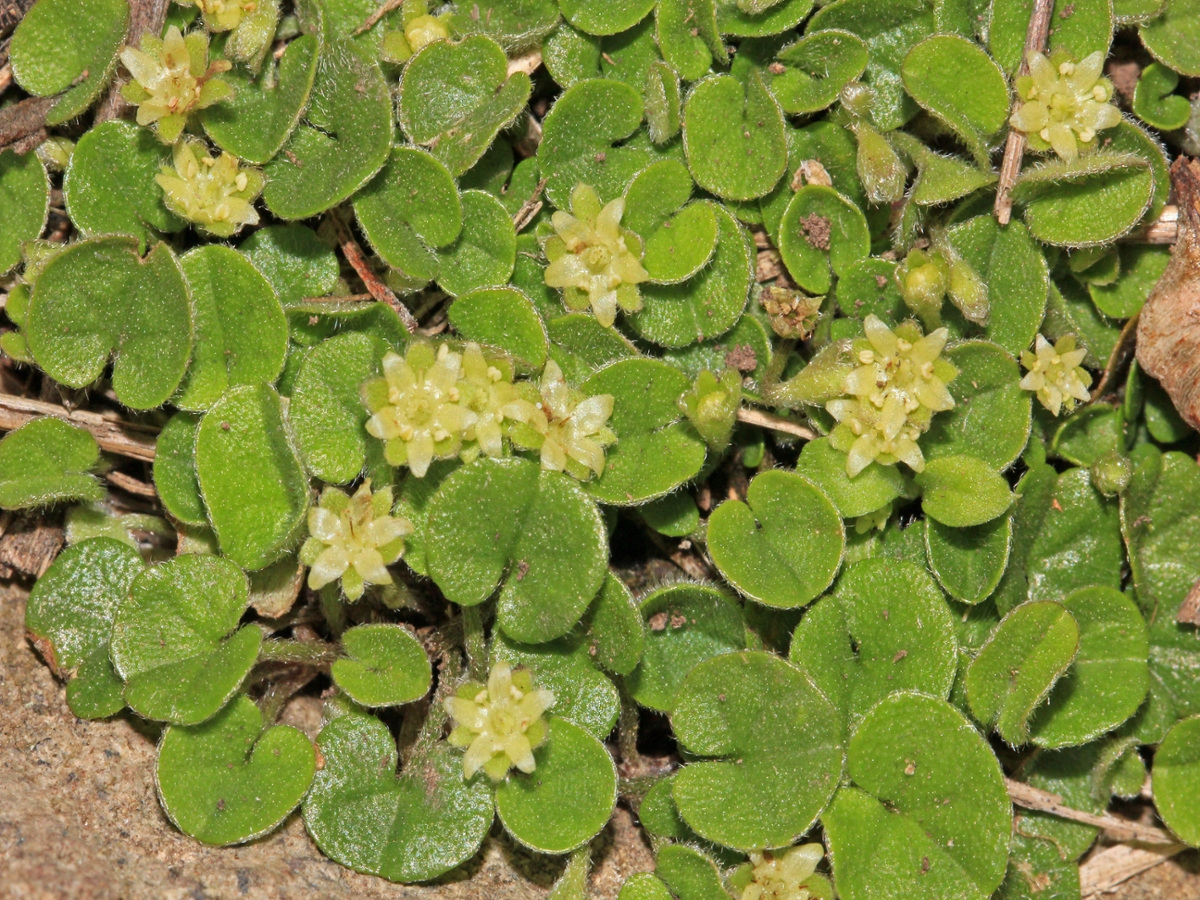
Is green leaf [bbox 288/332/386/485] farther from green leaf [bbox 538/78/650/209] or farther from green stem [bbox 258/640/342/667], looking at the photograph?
green leaf [bbox 538/78/650/209]

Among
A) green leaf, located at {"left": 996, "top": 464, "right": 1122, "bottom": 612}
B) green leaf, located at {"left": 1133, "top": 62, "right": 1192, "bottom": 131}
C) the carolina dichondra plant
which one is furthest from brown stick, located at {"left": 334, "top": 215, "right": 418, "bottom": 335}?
green leaf, located at {"left": 1133, "top": 62, "right": 1192, "bottom": 131}

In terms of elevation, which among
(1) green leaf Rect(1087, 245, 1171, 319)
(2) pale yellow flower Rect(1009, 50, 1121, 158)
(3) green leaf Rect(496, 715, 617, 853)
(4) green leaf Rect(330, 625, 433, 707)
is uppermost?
(2) pale yellow flower Rect(1009, 50, 1121, 158)

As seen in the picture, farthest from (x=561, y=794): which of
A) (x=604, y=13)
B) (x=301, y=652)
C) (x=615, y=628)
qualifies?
(x=604, y=13)

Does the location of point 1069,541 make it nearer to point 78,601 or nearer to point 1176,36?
point 1176,36

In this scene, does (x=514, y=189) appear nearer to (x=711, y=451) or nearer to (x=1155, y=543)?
(x=711, y=451)

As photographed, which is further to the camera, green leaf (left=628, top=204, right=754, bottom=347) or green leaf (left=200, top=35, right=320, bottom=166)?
green leaf (left=628, top=204, right=754, bottom=347)

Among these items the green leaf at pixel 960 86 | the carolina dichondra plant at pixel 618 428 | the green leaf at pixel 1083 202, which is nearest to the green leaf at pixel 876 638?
the carolina dichondra plant at pixel 618 428

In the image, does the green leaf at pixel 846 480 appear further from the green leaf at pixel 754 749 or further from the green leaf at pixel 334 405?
the green leaf at pixel 334 405
